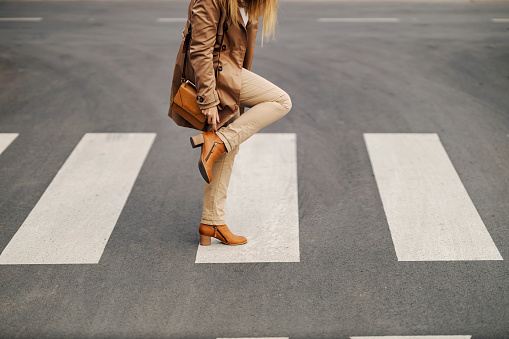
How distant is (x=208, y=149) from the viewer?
12.9 ft

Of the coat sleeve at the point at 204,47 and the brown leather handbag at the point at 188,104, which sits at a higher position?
the coat sleeve at the point at 204,47

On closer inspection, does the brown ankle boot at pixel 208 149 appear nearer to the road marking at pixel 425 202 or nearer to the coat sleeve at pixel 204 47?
the coat sleeve at pixel 204 47

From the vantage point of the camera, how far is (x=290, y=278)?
3955 millimetres

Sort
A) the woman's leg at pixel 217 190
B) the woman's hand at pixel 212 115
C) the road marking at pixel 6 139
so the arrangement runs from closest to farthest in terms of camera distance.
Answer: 1. the woman's hand at pixel 212 115
2. the woman's leg at pixel 217 190
3. the road marking at pixel 6 139

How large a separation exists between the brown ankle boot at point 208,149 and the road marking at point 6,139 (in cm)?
296

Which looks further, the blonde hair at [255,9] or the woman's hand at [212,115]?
the woman's hand at [212,115]

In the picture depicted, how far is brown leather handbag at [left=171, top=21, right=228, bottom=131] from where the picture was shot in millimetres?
3920

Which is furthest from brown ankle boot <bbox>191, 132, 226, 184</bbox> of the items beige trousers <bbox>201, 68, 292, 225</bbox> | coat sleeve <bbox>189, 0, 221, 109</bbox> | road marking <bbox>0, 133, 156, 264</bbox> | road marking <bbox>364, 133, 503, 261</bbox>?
road marking <bbox>364, 133, 503, 261</bbox>

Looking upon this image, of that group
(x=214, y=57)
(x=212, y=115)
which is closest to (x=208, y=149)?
(x=212, y=115)

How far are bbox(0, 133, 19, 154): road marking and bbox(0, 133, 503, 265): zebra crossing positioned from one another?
0.01 meters

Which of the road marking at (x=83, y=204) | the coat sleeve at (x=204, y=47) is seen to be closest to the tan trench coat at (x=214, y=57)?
the coat sleeve at (x=204, y=47)

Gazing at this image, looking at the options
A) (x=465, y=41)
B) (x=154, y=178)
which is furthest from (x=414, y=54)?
(x=154, y=178)

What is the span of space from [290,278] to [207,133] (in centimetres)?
105

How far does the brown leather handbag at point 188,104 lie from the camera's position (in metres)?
3.92
